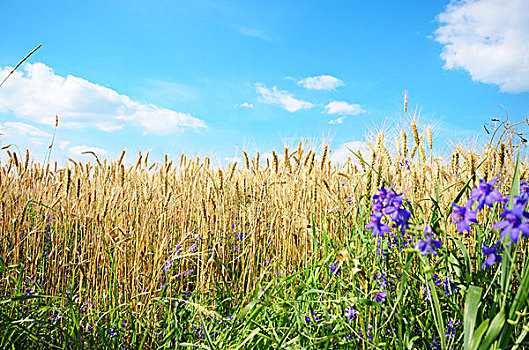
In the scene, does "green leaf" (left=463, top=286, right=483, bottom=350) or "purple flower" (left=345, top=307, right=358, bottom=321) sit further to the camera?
"purple flower" (left=345, top=307, right=358, bottom=321)

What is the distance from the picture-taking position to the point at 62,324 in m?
1.84

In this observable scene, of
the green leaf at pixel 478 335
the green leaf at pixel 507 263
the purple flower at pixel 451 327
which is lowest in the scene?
the purple flower at pixel 451 327

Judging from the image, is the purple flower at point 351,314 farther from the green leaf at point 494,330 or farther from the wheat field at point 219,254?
the green leaf at point 494,330

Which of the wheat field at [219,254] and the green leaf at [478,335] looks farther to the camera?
the wheat field at [219,254]

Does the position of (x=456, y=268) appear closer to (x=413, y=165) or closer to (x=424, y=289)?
(x=424, y=289)

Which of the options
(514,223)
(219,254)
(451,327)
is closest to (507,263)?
(514,223)

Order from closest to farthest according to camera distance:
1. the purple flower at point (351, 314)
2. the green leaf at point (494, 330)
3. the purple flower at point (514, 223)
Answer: the purple flower at point (514, 223) < the green leaf at point (494, 330) < the purple flower at point (351, 314)

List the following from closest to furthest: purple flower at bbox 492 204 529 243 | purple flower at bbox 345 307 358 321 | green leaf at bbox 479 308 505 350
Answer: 1. purple flower at bbox 492 204 529 243
2. green leaf at bbox 479 308 505 350
3. purple flower at bbox 345 307 358 321

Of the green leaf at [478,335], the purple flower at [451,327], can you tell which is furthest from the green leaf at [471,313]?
the purple flower at [451,327]

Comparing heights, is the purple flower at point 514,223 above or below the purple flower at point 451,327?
above

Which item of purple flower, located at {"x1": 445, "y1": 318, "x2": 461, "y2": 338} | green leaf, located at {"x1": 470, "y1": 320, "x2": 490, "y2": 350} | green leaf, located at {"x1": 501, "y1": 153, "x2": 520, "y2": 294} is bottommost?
purple flower, located at {"x1": 445, "y1": 318, "x2": 461, "y2": 338}

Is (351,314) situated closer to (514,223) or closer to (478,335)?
(478,335)

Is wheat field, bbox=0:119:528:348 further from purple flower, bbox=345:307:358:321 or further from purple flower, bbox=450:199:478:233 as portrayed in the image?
purple flower, bbox=450:199:478:233

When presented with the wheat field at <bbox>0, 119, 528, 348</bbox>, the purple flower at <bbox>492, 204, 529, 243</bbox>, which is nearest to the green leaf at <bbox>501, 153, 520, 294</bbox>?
the purple flower at <bbox>492, 204, 529, 243</bbox>
